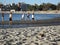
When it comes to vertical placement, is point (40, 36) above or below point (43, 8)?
above

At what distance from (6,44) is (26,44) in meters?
1.04

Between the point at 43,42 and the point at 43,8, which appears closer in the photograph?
the point at 43,42

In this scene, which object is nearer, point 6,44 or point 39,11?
point 6,44

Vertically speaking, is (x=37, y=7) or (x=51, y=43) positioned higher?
(x=51, y=43)

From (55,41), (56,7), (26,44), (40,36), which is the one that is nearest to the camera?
(26,44)

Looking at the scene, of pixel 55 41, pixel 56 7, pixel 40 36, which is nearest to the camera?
pixel 55 41

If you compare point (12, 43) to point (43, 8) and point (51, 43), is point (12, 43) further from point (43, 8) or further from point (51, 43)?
point (43, 8)

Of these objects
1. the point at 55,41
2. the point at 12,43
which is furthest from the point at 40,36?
the point at 12,43

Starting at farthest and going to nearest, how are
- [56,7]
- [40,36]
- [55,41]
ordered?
[56,7] < [40,36] < [55,41]

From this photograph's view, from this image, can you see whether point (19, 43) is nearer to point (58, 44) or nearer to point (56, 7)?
point (58, 44)

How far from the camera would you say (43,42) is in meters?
13.2

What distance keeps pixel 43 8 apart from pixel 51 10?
23.3 ft

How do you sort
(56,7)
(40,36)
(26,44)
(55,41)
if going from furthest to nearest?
(56,7) → (40,36) → (55,41) → (26,44)

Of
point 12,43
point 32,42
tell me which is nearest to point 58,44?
point 32,42
